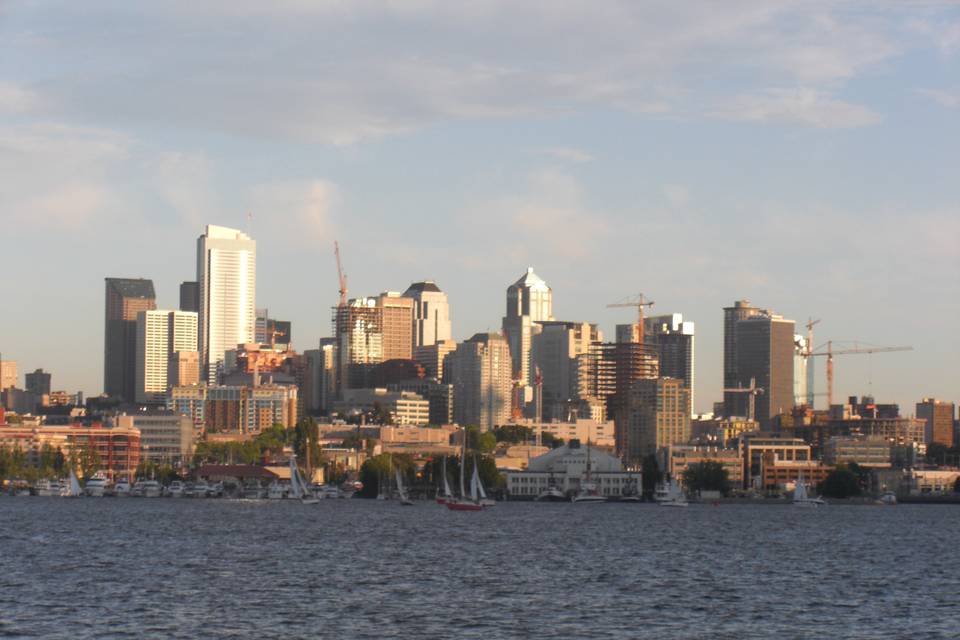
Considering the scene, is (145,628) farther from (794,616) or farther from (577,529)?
(577,529)

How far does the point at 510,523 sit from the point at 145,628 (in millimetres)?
102847

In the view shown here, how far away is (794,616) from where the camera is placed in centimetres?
8100

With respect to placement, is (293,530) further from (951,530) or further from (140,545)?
(951,530)

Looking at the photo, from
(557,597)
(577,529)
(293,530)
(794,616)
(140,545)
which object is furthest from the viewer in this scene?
(577,529)

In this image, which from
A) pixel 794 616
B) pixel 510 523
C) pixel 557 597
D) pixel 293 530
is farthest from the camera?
pixel 510 523

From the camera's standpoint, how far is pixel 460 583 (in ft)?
305

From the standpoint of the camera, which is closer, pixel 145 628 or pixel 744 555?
pixel 145 628

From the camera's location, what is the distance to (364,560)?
10888 centimetres

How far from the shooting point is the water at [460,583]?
74938 millimetres

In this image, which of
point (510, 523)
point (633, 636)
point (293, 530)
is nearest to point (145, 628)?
point (633, 636)

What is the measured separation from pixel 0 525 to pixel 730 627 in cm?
9059

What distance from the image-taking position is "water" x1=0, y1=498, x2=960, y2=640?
246 ft

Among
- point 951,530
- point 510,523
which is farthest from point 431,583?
point 951,530

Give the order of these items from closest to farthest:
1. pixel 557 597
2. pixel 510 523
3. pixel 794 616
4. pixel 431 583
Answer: pixel 794 616, pixel 557 597, pixel 431 583, pixel 510 523
